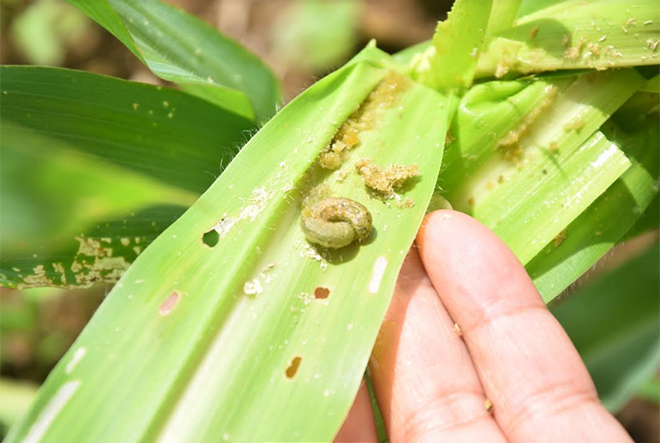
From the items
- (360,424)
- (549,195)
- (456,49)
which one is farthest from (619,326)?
(456,49)

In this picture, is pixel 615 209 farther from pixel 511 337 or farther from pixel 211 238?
pixel 211 238

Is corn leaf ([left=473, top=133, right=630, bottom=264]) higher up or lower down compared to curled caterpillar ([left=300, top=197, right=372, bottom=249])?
higher up

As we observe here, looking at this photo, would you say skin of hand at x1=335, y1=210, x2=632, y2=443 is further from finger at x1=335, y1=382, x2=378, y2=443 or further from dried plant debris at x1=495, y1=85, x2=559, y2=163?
dried plant debris at x1=495, y1=85, x2=559, y2=163

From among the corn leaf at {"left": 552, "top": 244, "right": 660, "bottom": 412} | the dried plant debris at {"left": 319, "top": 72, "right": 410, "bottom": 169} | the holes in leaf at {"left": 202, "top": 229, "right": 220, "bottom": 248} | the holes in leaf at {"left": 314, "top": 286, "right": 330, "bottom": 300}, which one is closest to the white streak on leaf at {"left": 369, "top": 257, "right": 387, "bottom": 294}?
the holes in leaf at {"left": 314, "top": 286, "right": 330, "bottom": 300}

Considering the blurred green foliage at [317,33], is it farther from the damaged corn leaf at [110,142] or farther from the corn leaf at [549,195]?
the corn leaf at [549,195]

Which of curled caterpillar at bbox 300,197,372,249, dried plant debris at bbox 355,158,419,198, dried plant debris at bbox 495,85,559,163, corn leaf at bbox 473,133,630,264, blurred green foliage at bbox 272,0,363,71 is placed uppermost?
blurred green foliage at bbox 272,0,363,71

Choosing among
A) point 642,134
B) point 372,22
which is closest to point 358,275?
point 642,134

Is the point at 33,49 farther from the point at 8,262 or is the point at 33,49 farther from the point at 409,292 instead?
the point at 409,292

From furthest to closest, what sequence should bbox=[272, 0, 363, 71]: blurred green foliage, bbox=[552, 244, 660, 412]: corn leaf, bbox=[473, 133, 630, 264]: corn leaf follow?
bbox=[272, 0, 363, 71]: blurred green foliage < bbox=[552, 244, 660, 412]: corn leaf < bbox=[473, 133, 630, 264]: corn leaf
